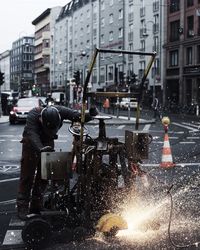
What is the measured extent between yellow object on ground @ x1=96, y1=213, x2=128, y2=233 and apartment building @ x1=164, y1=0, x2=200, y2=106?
44.3 m

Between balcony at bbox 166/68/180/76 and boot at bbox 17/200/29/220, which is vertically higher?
balcony at bbox 166/68/180/76

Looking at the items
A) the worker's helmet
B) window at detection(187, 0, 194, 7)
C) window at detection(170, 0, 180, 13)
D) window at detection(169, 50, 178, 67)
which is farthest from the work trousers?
window at detection(170, 0, 180, 13)

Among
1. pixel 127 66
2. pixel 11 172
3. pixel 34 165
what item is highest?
pixel 127 66

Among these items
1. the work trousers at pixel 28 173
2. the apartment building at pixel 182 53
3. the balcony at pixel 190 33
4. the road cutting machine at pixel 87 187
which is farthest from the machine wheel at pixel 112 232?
the balcony at pixel 190 33

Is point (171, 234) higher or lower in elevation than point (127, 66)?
lower

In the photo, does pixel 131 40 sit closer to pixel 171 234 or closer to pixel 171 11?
pixel 171 11

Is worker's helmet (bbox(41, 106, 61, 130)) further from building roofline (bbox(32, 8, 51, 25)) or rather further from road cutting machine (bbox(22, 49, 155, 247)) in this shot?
building roofline (bbox(32, 8, 51, 25))

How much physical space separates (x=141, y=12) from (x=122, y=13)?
5.75 m

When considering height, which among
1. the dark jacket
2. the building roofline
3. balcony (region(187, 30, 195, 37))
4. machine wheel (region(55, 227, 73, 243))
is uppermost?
the building roofline

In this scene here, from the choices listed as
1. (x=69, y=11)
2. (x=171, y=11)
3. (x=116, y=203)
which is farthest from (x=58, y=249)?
(x=69, y=11)

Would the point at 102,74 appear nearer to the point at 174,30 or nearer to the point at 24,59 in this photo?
the point at 174,30

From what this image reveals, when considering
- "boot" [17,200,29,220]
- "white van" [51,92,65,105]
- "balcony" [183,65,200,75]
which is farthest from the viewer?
"white van" [51,92,65,105]

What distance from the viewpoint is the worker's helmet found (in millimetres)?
6090

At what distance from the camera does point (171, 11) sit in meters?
55.8
